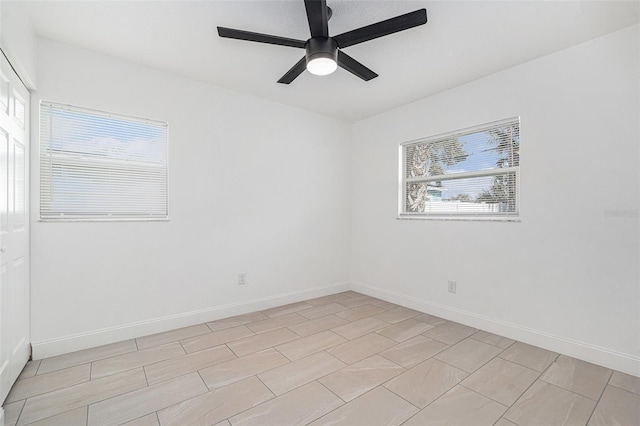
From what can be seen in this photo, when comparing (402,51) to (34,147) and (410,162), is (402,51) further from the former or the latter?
(34,147)

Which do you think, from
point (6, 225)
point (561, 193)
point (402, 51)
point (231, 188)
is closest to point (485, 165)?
point (561, 193)

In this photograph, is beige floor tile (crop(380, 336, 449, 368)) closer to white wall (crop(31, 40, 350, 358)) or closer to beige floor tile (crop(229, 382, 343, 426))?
beige floor tile (crop(229, 382, 343, 426))

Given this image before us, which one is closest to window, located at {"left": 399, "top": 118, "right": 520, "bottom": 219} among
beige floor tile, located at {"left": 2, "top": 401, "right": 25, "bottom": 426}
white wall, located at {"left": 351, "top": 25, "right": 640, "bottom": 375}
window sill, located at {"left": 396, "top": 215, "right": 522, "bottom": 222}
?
window sill, located at {"left": 396, "top": 215, "right": 522, "bottom": 222}

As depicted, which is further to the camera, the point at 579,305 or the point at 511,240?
the point at 511,240

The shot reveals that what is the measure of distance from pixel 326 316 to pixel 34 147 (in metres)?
3.02

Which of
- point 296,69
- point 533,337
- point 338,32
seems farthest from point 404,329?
point 338,32


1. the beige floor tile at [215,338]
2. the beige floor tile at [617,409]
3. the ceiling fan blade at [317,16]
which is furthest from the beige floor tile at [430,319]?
the ceiling fan blade at [317,16]

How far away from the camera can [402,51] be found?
2541 mm

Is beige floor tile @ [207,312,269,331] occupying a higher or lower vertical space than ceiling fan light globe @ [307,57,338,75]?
lower

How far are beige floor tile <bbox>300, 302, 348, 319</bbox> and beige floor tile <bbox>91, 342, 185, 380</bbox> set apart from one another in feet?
4.49

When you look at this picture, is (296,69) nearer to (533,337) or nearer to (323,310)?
(323,310)

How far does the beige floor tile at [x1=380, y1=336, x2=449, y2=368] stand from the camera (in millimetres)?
2400

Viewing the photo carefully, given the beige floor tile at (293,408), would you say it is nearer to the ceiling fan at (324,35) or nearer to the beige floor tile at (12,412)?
the beige floor tile at (12,412)

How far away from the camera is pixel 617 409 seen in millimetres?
1816
